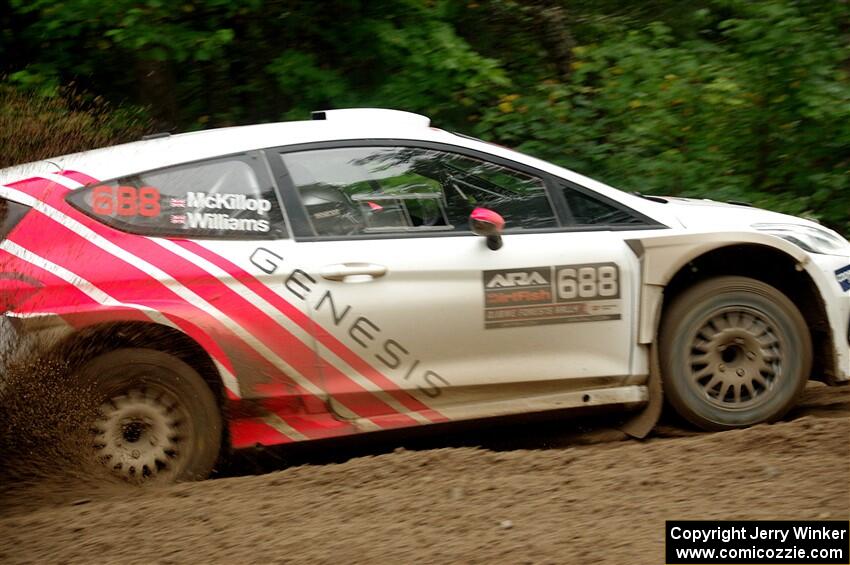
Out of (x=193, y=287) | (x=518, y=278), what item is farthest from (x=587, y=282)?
(x=193, y=287)

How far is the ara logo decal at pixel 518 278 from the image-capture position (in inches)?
214

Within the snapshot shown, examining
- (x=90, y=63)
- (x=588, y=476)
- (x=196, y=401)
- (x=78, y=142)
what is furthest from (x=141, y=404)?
(x=90, y=63)

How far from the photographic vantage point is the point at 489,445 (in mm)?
6074

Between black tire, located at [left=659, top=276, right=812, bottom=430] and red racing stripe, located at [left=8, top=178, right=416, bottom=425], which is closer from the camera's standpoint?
red racing stripe, located at [left=8, top=178, right=416, bottom=425]

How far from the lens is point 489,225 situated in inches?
212

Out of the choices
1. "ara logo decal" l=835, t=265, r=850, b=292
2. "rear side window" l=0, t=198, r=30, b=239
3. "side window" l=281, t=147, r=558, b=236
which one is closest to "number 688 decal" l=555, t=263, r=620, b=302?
"side window" l=281, t=147, r=558, b=236

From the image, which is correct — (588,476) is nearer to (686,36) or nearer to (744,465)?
(744,465)

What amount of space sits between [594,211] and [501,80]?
10.9 ft

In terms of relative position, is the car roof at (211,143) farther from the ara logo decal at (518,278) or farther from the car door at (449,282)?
the ara logo decal at (518,278)

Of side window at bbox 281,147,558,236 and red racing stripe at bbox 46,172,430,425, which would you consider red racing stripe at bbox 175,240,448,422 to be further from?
side window at bbox 281,147,558,236

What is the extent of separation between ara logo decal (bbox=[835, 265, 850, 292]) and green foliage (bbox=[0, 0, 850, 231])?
8.79 feet

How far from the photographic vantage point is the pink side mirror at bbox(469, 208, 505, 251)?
539 centimetres

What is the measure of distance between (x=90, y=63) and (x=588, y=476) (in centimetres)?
621

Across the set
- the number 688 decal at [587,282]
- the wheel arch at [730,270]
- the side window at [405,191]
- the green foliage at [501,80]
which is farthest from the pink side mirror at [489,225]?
the green foliage at [501,80]
